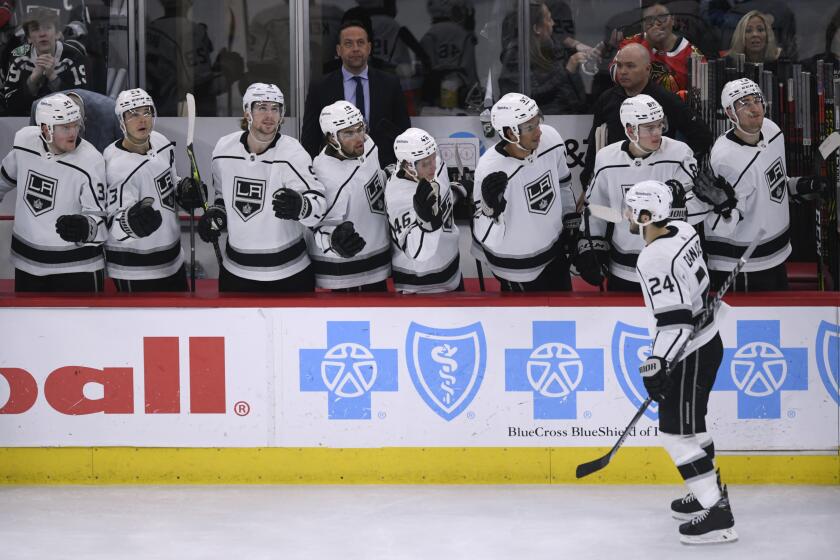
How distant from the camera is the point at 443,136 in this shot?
7.77m

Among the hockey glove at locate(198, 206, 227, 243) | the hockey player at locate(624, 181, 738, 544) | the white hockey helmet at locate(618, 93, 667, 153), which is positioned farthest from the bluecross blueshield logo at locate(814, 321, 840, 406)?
the hockey glove at locate(198, 206, 227, 243)

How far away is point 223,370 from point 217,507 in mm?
591

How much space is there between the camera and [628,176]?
573 centimetres

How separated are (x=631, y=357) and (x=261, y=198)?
5.56 ft

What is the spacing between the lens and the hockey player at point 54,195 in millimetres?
5906

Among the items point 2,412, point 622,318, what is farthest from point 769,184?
point 2,412

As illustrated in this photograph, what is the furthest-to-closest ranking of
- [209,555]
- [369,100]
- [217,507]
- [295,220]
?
[369,100]
[295,220]
[217,507]
[209,555]

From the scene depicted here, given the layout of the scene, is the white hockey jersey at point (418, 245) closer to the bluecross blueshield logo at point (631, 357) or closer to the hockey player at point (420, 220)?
the hockey player at point (420, 220)

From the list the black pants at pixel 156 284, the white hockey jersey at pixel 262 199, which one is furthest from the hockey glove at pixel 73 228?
the white hockey jersey at pixel 262 199

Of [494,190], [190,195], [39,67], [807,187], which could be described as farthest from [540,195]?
[39,67]

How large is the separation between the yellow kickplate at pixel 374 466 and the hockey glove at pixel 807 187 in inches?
46.7

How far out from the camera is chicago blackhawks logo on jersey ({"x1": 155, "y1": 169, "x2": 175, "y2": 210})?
19.8 feet

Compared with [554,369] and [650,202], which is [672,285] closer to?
[650,202]

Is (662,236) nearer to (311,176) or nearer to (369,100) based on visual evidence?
(311,176)
